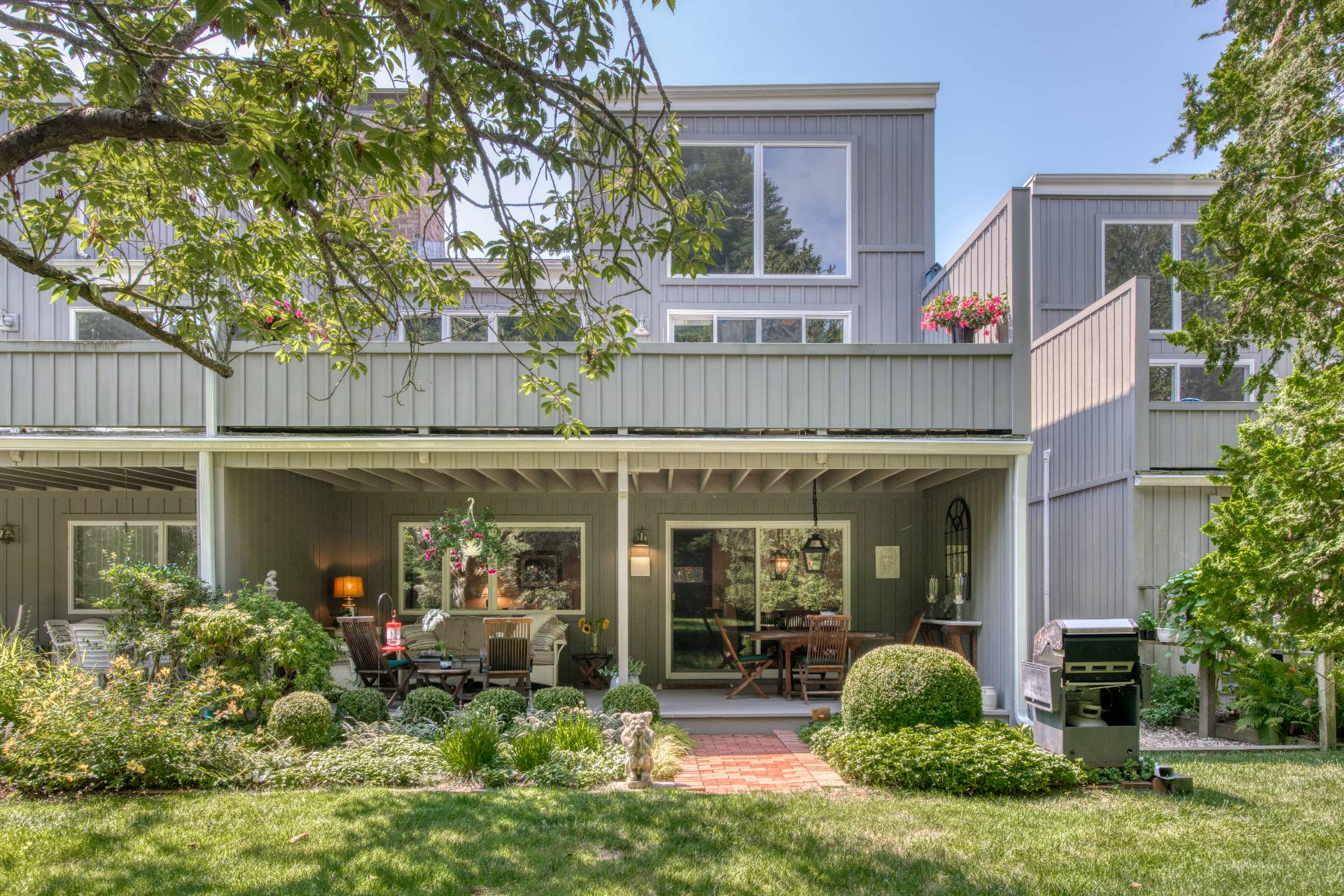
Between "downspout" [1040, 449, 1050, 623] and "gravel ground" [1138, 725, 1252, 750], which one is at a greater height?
"downspout" [1040, 449, 1050, 623]

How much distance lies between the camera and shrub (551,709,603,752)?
23.2 ft

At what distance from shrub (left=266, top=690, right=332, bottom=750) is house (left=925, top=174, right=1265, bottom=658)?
7.11 metres

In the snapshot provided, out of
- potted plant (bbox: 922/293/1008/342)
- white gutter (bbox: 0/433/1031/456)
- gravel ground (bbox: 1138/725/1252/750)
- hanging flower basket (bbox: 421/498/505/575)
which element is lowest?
gravel ground (bbox: 1138/725/1252/750)

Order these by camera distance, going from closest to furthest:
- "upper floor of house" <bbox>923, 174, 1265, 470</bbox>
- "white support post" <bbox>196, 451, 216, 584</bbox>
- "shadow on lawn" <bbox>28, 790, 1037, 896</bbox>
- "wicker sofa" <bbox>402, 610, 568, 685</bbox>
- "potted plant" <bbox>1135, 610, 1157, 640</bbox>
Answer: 1. "shadow on lawn" <bbox>28, 790, 1037, 896</bbox>
2. "potted plant" <bbox>1135, 610, 1157, 640</bbox>
3. "white support post" <bbox>196, 451, 216, 584</bbox>
4. "wicker sofa" <bbox>402, 610, 568, 685</bbox>
5. "upper floor of house" <bbox>923, 174, 1265, 470</bbox>

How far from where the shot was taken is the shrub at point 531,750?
22.2 feet

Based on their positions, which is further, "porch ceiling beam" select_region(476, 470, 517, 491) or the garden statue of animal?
"porch ceiling beam" select_region(476, 470, 517, 491)

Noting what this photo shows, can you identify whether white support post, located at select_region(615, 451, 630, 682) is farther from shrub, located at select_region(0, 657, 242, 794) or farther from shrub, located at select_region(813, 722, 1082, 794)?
shrub, located at select_region(0, 657, 242, 794)

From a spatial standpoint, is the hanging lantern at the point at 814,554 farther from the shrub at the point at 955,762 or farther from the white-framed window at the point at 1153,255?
the white-framed window at the point at 1153,255

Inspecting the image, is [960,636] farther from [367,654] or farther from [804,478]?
[367,654]

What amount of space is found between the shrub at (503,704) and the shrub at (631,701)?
0.75 m

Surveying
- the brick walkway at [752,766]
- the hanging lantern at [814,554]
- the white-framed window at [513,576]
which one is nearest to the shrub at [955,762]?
the brick walkway at [752,766]

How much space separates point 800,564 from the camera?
1215 cm

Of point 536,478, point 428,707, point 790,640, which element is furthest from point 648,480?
point 428,707

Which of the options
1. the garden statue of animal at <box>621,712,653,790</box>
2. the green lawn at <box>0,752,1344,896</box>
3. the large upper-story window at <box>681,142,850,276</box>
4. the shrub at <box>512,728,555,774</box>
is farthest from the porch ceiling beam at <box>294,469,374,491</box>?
the large upper-story window at <box>681,142,850,276</box>
